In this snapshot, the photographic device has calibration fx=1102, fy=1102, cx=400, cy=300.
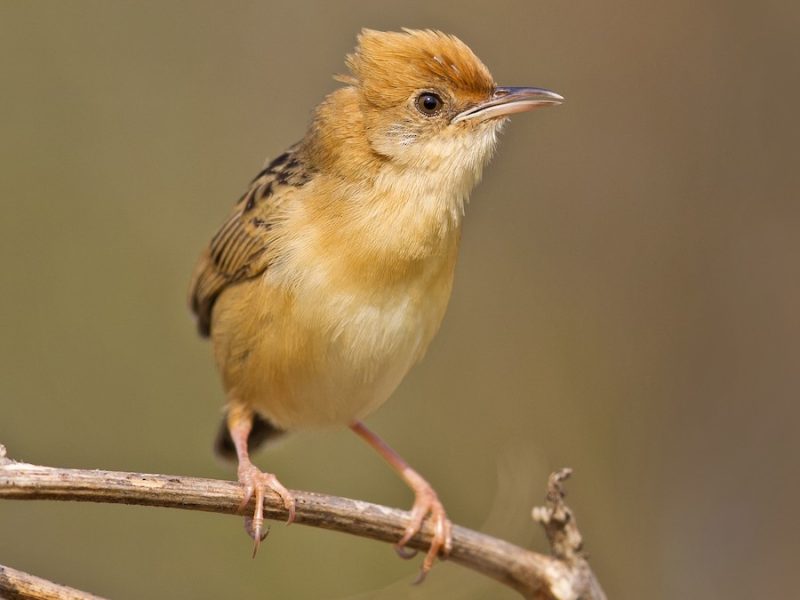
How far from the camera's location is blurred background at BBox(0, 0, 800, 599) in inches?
268

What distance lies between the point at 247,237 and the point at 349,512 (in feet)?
4.44

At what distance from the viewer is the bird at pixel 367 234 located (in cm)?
434

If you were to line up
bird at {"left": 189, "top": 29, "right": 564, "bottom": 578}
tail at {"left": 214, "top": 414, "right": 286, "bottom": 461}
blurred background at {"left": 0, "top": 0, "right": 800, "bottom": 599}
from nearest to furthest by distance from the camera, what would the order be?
bird at {"left": 189, "top": 29, "right": 564, "bottom": 578}
tail at {"left": 214, "top": 414, "right": 286, "bottom": 461}
blurred background at {"left": 0, "top": 0, "right": 800, "bottom": 599}

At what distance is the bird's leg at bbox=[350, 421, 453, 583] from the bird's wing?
1.08 meters

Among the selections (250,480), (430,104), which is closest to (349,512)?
(250,480)

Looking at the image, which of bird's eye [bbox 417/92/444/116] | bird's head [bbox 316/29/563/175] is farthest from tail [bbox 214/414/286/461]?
bird's eye [bbox 417/92/444/116]

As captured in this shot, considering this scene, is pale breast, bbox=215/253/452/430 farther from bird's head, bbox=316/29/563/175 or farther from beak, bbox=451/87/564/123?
beak, bbox=451/87/564/123

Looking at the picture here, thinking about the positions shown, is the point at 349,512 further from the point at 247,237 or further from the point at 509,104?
the point at 509,104

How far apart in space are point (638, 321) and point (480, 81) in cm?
333

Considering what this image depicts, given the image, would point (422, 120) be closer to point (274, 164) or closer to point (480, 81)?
point (480, 81)

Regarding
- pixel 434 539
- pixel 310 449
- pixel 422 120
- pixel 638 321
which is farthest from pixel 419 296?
pixel 638 321

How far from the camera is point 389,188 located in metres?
4.38

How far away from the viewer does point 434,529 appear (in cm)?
472

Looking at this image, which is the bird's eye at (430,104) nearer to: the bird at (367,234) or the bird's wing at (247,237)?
the bird at (367,234)
